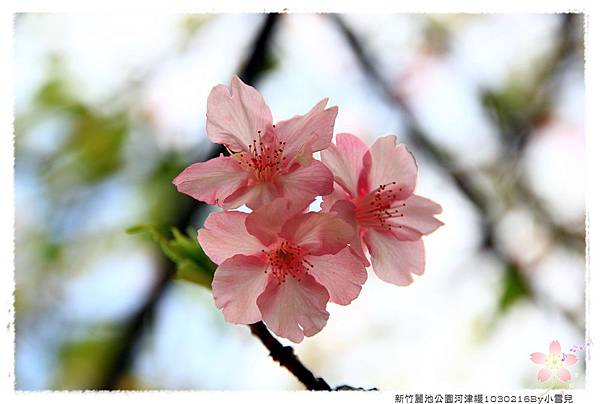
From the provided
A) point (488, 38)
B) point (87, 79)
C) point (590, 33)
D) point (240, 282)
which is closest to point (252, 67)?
point (87, 79)

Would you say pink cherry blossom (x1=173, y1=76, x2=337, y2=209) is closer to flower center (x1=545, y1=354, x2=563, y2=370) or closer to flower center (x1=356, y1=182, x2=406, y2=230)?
flower center (x1=356, y1=182, x2=406, y2=230)

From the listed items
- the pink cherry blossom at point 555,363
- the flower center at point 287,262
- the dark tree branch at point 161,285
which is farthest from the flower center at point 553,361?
the dark tree branch at point 161,285

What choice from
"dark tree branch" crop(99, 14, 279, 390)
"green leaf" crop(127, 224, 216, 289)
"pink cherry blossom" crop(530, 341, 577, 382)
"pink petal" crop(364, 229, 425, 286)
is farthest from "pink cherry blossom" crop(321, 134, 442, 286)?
"dark tree branch" crop(99, 14, 279, 390)

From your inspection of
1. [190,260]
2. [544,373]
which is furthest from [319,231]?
[544,373]

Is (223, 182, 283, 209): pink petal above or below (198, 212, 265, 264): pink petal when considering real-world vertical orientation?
above

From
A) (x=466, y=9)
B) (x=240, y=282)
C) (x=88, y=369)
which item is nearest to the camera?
(x=240, y=282)

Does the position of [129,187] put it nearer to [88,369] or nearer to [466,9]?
[88,369]

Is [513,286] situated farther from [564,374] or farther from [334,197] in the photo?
[334,197]
